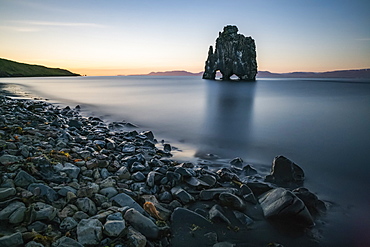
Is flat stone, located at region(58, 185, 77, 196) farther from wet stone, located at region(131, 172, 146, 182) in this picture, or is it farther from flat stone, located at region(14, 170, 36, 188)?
wet stone, located at region(131, 172, 146, 182)

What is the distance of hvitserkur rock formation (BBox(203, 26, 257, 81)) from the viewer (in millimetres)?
91181

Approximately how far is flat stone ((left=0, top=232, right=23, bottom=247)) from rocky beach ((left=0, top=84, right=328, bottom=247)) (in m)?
0.01

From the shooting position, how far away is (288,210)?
396 centimetres

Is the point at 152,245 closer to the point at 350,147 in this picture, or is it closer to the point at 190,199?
the point at 190,199

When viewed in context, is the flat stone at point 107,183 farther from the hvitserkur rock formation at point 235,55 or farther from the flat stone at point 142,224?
the hvitserkur rock formation at point 235,55

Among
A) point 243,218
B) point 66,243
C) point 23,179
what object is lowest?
point 243,218

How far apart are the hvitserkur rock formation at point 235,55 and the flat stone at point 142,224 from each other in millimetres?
94233

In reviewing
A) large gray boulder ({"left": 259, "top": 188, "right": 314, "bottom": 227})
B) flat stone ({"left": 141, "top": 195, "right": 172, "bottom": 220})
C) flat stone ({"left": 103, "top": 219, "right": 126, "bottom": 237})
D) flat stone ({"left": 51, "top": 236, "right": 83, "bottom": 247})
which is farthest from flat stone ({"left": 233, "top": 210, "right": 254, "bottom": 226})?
flat stone ({"left": 51, "top": 236, "right": 83, "bottom": 247})

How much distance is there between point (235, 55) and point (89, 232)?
9493cm

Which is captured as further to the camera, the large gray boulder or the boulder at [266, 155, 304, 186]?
the boulder at [266, 155, 304, 186]

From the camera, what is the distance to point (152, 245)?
3.07 meters

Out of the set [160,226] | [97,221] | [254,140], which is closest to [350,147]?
[254,140]

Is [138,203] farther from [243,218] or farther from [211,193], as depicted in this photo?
[243,218]

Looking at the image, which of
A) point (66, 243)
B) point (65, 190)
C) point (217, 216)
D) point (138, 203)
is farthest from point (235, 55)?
point (66, 243)
